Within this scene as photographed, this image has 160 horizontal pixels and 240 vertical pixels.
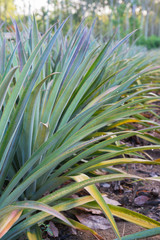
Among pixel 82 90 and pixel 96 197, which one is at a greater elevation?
pixel 82 90

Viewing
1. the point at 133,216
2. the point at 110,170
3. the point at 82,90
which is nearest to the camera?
the point at 133,216

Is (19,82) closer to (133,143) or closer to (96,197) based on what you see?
(96,197)

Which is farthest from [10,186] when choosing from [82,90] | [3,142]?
[82,90]

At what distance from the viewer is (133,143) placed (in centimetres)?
205

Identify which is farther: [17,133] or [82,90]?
[82,90]

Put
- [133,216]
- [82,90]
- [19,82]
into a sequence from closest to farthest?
[19,82] → [133,216] → [82,90]

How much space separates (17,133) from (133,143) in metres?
1.20

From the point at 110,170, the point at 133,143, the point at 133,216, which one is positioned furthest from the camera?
the point at 133,143

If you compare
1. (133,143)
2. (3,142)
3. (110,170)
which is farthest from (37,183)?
(133,143)

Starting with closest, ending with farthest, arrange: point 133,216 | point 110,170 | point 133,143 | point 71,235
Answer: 1. point 133,216
2. point 71,235
3. point 110,170
4. point 133,143

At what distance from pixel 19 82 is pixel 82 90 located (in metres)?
0.45

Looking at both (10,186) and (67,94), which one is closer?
(10,186)

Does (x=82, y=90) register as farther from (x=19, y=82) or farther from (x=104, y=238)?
(x=104, y=238)

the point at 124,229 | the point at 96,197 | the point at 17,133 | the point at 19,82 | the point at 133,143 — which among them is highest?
the point at 19,82
